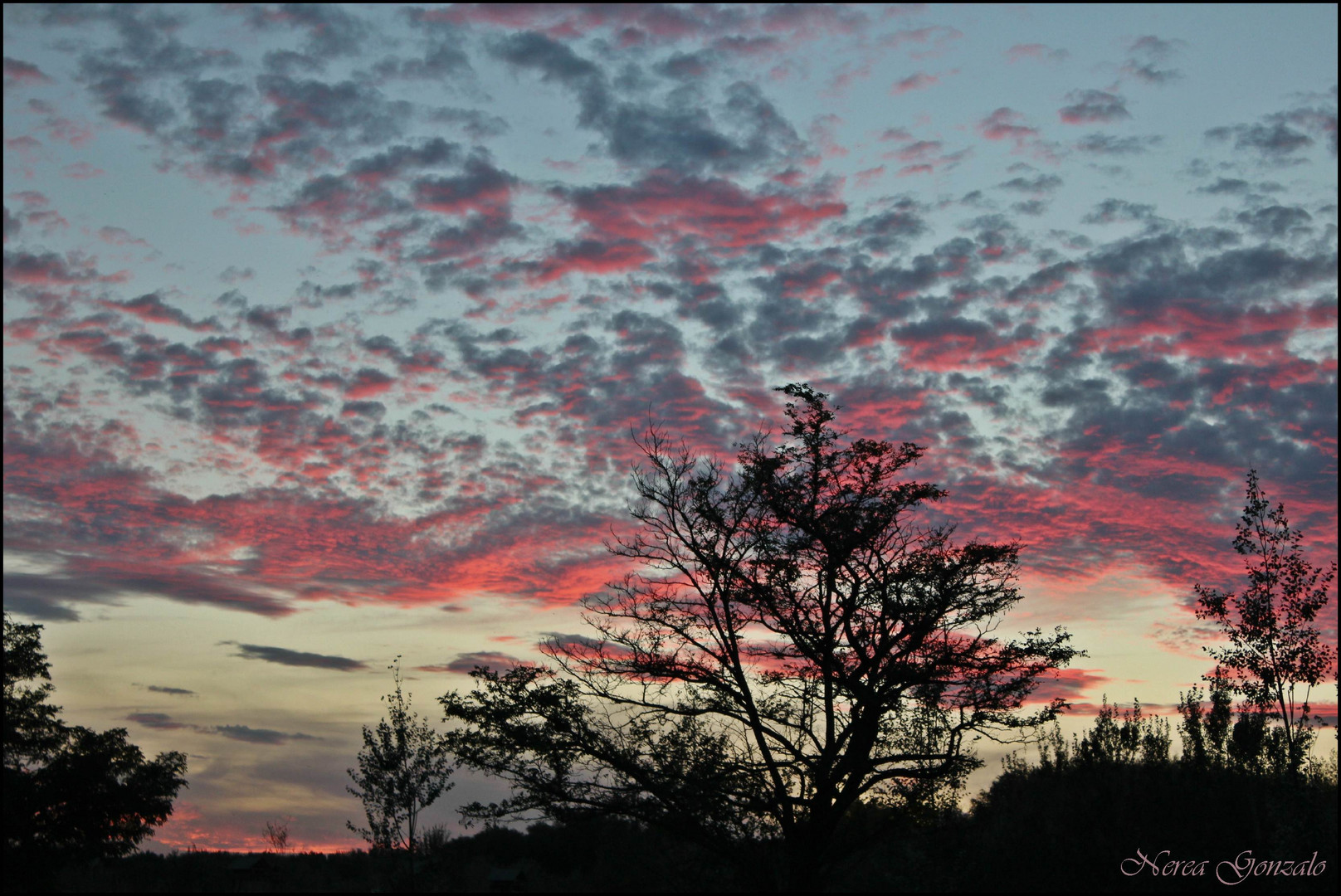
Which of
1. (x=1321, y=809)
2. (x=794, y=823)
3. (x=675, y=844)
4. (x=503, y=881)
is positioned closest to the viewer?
(x=794, y=823)

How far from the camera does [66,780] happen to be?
28.3 m

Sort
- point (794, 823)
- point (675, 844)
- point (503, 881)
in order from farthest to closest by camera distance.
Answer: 1. point (503, 881)
2. point (675, 844)
3. point (794, 823)

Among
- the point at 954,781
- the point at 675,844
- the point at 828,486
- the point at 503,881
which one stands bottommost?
the point at 503,881

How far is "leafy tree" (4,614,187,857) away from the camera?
2789cm

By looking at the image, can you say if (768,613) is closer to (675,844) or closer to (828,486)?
(828,486)

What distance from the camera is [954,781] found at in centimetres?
2105

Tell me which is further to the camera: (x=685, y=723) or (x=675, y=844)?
(x=675, y=844)

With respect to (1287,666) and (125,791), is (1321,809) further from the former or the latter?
(125,791)

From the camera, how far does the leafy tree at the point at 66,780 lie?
91.5 ft

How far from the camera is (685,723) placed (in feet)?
69.2

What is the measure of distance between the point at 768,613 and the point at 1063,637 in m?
6.63

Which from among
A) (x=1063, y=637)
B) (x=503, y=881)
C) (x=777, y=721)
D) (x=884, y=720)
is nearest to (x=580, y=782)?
(x=777, y=721)

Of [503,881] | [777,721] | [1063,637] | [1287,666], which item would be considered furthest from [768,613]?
[503,881]

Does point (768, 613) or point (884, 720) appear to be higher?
point (768, 613)
